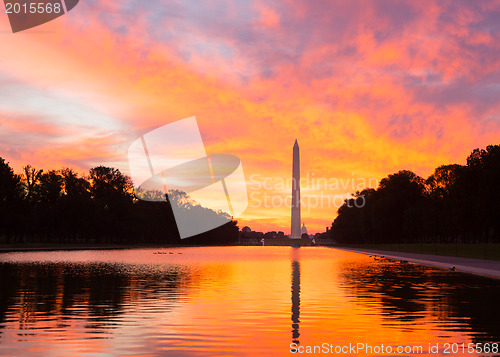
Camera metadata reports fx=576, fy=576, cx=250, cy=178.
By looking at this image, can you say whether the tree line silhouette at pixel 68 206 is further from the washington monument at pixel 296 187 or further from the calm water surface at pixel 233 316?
the calm water surface at pixel 233 316

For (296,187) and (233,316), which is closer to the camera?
(233,316)

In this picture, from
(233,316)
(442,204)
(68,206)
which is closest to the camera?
(233,316)

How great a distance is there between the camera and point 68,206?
408 ft

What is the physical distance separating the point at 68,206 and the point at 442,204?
86.4m

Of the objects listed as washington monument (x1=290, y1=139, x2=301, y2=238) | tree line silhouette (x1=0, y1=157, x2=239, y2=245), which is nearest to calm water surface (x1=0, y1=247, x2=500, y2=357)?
tree line silhouette (x1=0, y1=157, x2=239, y2=245)

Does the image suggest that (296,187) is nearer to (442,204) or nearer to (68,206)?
(442,204)

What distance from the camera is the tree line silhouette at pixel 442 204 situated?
99.8 meters

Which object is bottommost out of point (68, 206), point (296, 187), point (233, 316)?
point (233, 316)

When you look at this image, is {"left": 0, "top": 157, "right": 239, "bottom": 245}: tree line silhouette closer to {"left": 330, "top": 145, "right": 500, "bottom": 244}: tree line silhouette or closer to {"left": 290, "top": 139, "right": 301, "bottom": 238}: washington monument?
{"left": 290, "top": 139, "right": 301, "bottom": 238}: washington monument

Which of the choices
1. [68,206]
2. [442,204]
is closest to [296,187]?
[442,204]

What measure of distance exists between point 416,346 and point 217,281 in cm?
2009

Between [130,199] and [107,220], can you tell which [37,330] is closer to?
[107,220]

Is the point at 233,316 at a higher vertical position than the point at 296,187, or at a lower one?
lower

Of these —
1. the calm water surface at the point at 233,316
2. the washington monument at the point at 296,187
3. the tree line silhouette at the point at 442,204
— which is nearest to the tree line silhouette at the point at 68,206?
the washington monument at the point at 296,187
